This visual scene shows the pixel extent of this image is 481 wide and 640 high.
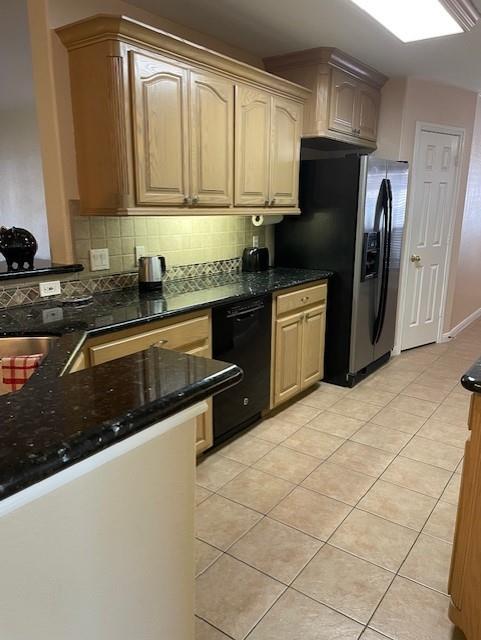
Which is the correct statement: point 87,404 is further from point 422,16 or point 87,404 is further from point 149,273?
point 422,16

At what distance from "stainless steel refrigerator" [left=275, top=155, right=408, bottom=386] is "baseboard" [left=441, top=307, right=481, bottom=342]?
1.51m

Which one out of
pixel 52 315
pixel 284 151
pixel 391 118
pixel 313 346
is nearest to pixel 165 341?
pixel 52 315

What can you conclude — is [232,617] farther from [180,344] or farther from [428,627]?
[180,344]

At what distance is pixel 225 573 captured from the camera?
1797mm

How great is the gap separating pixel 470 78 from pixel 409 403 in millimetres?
2811

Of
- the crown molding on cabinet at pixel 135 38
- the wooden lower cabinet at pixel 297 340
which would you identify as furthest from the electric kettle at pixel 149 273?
the crown molding on cabinet at pixel 135 38

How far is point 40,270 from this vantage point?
2.24 metres

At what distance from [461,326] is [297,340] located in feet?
10.1

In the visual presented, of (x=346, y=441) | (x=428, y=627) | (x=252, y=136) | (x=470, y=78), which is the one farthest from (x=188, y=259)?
(x=470, y=78)

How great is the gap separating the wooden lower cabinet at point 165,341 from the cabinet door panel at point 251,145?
0.95m

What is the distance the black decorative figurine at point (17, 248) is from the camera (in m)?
2.24

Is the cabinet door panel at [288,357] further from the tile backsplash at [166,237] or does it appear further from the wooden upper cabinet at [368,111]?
the wooden upper cabinet at [368,111]

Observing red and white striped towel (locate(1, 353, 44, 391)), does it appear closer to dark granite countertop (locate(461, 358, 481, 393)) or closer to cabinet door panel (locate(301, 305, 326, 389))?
dark granite countertop (locate(461, 358, 481, 393))

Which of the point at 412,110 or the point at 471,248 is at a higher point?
the point at 412,110
